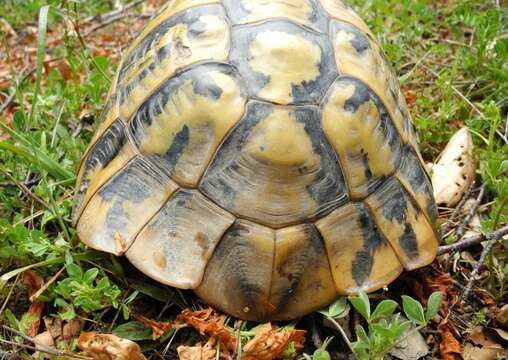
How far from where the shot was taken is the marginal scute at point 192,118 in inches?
67.7

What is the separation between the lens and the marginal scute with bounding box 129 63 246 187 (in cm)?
172

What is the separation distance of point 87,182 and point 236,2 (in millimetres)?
799

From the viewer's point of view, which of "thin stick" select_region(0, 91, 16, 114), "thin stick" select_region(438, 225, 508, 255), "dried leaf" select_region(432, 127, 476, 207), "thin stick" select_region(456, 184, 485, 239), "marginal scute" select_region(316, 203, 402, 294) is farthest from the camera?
"thin stick" select_region(0, 91, 16, 114)

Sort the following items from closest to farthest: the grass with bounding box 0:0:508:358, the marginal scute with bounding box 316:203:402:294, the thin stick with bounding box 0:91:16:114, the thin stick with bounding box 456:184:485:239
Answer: the marginal scute with bounding box 316:203:402:294
the grass with bounding box 0:0:508:358
the thin stick with bounding box 456:184:485:239
the thin stick with bounding box 0:91:16:114

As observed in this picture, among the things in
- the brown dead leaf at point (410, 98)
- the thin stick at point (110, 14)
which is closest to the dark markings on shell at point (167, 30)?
the brown dead leaf at point (410, 98)

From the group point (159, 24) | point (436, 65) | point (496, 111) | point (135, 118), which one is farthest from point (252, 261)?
point (436, 65)

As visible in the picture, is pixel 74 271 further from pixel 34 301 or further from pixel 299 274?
pixel 299 274

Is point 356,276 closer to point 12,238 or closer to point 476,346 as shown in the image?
point 476,346

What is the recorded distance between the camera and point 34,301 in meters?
1.90

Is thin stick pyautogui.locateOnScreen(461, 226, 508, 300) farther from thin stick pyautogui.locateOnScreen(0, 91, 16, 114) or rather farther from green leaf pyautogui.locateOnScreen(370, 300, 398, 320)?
thin stick pyautogui.locateOnScreen(0, 91, 16, 114)

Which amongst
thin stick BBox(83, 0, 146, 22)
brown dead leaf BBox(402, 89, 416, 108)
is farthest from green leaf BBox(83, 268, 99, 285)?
thin stick BBox(83, 0, 146, 22)

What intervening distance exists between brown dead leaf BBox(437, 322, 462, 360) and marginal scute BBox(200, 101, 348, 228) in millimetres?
582

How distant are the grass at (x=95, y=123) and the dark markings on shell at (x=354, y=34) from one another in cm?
65

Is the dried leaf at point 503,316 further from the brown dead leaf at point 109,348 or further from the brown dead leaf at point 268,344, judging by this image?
the brown dead leaf at point 109,348
